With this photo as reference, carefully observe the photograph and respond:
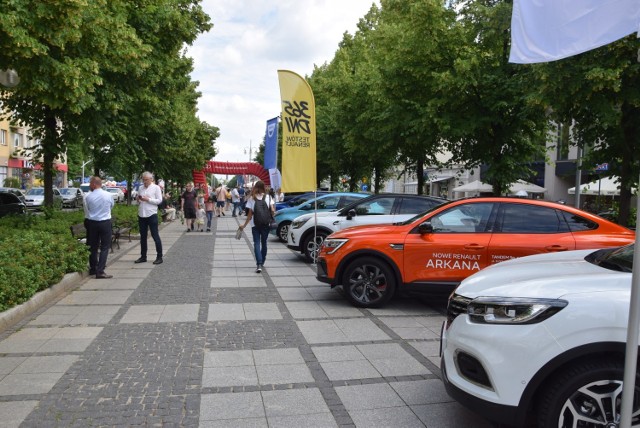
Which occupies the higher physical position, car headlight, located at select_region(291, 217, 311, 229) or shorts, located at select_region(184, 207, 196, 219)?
car headlight, located at select_region(291, 217, 311, 229)

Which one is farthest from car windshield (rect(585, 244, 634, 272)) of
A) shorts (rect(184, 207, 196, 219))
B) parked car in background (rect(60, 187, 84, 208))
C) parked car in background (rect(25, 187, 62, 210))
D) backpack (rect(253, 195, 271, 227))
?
parked car in background (rect(60, 187, 84, 208))

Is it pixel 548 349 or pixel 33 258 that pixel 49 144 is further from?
pixel 548 349

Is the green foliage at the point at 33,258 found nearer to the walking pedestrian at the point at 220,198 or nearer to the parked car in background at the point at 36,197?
the walking pedestrian at the point at 220,198

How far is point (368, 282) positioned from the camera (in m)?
7.38

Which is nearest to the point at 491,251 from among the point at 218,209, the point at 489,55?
the point at 489,55

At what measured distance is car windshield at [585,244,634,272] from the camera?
338cm

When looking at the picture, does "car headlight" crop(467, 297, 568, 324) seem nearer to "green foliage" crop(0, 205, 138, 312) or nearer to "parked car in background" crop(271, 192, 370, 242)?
"green foliage" crop(0, 205, 138, 312)

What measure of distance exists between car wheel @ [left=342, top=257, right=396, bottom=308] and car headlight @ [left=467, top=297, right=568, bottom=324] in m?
3.87

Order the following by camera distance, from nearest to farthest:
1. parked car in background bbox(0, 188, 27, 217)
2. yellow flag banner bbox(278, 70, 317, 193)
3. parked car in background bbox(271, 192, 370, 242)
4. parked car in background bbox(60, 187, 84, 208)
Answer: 1. yellow flag banner bbox(278, 70, 317, 193)
2. parked car in background bbox(271, 192, 370, 242)
3. parked car in background bbox(0, 188, 27, 217)
4. parked car in background bbox(60, 187, 84, 208)

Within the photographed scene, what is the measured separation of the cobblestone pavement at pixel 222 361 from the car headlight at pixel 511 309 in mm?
981

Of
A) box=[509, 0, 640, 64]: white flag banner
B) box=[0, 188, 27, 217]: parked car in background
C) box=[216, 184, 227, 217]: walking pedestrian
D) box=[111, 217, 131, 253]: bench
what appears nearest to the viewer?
box=[509, 0, 640, 64]: white flag banner

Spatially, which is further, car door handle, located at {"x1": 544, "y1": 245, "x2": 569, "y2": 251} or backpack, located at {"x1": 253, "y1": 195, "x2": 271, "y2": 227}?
backpack, located at {"x1": 253, "y1": 195, "x2": 271, "y2": 227}

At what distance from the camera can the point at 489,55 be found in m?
14.0

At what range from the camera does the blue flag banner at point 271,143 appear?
22.5 metres
